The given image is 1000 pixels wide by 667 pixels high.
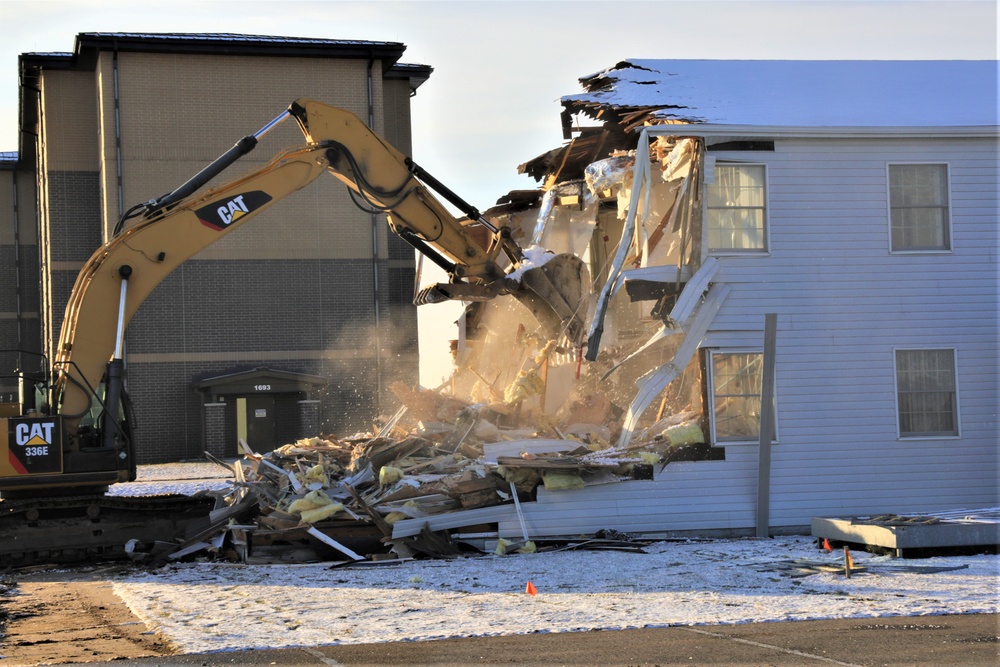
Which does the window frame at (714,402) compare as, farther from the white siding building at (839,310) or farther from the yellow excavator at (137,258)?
the yellow excavator at (137,258)

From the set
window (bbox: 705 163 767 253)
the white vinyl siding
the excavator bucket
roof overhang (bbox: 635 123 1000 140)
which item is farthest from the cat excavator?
the white vinyl siding

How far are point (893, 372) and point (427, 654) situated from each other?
975 centimetres

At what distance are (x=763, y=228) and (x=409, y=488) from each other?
591 centimetres

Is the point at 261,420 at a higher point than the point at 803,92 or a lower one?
lower

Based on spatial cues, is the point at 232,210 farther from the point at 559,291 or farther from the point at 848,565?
the point at 848,565

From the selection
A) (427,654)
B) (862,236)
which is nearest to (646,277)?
(862,236)

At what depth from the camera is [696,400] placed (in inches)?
642

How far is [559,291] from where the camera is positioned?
18.6 m

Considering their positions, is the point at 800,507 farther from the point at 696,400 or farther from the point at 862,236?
the point at 862,236

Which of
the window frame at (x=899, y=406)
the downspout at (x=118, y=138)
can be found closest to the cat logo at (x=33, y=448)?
the window frame at (x=899, y=406)

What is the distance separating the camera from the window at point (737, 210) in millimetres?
16406

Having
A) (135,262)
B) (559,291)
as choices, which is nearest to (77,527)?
(135,262)

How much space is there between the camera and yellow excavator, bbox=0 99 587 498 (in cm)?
1440

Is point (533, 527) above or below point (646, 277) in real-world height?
below
